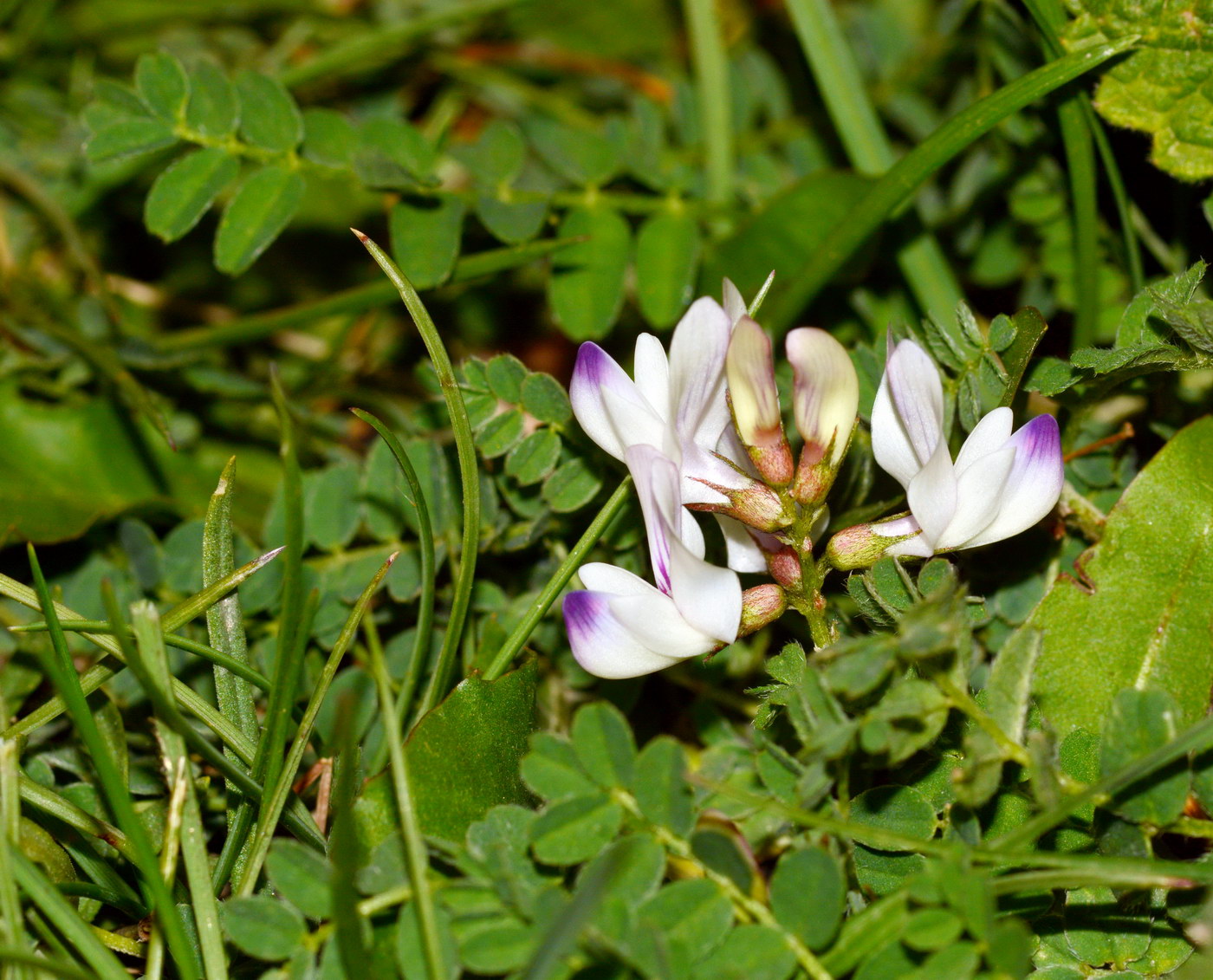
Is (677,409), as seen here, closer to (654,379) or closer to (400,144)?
(654,379)

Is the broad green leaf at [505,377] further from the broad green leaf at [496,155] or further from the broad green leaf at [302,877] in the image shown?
the broad green leaf at [302,877]

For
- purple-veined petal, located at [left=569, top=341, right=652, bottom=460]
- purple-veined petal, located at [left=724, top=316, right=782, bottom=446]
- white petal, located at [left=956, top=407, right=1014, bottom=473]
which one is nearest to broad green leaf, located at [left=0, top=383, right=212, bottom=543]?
purple-veined petal, located at [left=569, top=341, right=652, bottom=460]

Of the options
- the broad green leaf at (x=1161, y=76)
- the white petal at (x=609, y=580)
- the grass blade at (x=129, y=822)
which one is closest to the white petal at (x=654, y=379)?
the white petal at (x=609, y=580)

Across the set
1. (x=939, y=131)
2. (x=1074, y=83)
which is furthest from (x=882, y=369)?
(x=1074, y=83)

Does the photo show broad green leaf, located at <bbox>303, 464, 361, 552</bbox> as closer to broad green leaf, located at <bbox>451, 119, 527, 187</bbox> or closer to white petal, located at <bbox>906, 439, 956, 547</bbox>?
broad green leaf, located at <bbox>451, 119, 527, 187</bbox>

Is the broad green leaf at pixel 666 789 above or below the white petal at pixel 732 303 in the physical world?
below
